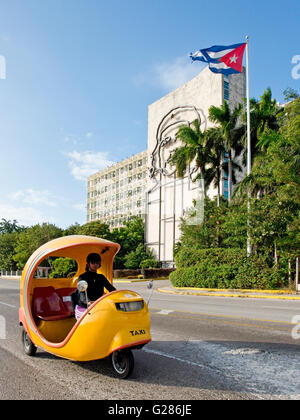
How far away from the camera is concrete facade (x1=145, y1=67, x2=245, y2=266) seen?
49.5 m

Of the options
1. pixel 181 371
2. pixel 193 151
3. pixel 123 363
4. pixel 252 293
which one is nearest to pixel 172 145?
pixel 193 151

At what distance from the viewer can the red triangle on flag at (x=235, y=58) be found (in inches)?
904

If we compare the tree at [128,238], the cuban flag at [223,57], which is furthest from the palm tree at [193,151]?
the tree at [128,238]

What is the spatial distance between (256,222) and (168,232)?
34.1m

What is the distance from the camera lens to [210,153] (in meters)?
31.6

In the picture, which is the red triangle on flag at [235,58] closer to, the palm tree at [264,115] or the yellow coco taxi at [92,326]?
the palm tree at [264,115]

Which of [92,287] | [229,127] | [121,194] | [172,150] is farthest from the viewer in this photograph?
[121,194]

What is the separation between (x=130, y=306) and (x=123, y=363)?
2.58ft

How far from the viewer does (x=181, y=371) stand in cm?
505

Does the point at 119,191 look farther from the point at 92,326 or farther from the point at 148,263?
the point at 92,326

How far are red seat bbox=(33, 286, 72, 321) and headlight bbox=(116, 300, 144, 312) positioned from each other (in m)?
1.85

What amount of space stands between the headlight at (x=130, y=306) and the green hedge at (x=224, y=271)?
1703 cm

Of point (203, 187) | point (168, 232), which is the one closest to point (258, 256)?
point (203, 187)

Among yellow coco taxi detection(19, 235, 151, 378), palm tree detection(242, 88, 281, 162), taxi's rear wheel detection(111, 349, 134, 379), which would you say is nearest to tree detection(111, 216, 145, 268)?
palm tree detection(242, 88, 281, 162)
